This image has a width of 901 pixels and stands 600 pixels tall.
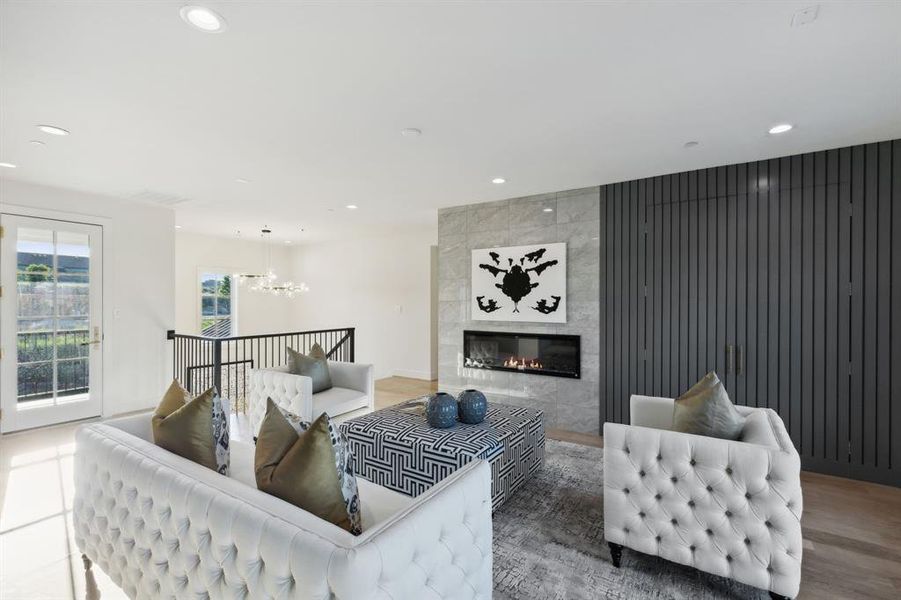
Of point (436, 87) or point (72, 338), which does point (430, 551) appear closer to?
point (436, 87)

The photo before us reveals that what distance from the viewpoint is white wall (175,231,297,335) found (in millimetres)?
7496

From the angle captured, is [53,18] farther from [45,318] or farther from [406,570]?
[45,318]

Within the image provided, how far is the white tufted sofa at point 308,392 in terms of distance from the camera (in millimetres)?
3703

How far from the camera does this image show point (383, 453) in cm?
283

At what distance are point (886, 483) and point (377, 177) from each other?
4875mm

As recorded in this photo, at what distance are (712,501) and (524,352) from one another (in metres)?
3.03

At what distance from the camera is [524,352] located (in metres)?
4.89

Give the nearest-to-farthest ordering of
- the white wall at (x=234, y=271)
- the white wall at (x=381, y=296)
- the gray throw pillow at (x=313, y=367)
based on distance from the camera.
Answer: the gray throw pillow at (x=313, y=367)
the white wall at (x=381, y=296)
the white wall at (x=234, y=271)

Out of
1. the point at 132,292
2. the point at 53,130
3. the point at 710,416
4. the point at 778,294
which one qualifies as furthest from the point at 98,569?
the point at 778,294


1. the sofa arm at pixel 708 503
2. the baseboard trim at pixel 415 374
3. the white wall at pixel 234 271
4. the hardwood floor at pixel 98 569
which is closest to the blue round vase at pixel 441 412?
the sofa arm at pixel 708 503

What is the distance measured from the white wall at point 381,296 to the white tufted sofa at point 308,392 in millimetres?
2846

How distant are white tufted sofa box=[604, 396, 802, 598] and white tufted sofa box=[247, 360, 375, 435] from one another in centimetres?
260

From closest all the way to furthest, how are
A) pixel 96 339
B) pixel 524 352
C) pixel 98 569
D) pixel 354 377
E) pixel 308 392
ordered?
pixel 98 569, pixel 308 392, pixel 354 377, pixel 96 339, pixel 524 352

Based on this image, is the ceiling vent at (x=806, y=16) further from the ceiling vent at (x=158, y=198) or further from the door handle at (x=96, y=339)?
the door handle at (x=96, y=339)
